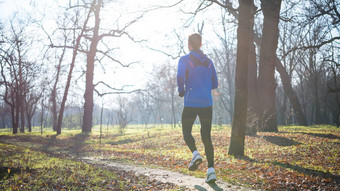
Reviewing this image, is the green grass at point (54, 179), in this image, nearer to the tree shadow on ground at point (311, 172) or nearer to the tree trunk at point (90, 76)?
the tree shadow on ground at point (311, 172)

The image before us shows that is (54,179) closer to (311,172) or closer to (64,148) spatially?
(311,172)

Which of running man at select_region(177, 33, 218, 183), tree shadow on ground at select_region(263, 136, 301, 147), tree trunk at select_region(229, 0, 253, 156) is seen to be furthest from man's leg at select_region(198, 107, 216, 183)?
tree shadow on ground at select_region(263, 136, 301, 147)

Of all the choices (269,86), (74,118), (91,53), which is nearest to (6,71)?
(91,53)

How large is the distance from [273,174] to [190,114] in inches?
113

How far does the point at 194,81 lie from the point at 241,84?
13.6 ft

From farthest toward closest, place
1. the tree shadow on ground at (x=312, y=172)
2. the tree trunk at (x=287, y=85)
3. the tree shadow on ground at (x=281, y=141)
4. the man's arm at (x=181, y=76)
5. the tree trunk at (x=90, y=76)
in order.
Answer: the tree trunk at (x=90, y=76) < the tree trunk at (x=287, y=85) < the tree shadow on ground at (x=281, y=141) < the tree shadow on ground at (x=312, y=172) < the man's arm at (x=181, y=76)

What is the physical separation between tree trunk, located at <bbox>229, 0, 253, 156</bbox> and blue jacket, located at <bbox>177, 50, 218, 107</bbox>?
3.90m

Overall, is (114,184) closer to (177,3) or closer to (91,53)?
(177,3)

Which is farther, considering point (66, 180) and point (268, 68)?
point (268, 68)

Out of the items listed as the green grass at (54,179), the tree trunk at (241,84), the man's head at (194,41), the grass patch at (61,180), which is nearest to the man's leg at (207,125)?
the man's head at (194,41)

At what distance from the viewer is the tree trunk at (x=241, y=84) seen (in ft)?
24.9

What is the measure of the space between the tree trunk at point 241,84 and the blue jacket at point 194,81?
3905mm

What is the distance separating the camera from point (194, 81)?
3928 millimetres

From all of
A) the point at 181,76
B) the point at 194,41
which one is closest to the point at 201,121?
the point at 181,76
